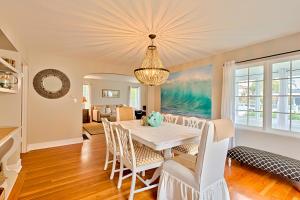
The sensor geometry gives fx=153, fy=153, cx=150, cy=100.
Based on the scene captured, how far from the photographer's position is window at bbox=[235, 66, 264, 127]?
2953 millimetres

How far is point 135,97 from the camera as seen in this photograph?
9.85 meters

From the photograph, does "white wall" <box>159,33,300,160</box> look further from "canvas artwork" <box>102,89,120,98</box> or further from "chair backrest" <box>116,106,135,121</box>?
"canvas artwork" <box>102,89,120,98</box>

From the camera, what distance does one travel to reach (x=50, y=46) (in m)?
3.22

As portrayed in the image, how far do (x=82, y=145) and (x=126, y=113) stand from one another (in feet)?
4.89

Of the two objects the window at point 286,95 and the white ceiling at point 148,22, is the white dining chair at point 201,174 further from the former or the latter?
the window at point 286,95

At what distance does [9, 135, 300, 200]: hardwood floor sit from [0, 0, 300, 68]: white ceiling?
2.30 m

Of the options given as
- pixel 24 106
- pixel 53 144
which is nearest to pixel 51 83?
pixel 24 106

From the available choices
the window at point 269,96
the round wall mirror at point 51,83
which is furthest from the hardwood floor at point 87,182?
the round wall mirror at point 51,83

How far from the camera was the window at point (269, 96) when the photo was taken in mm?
2549

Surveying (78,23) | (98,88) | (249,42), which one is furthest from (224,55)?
(98,88)

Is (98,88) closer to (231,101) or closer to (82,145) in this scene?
(82,145)

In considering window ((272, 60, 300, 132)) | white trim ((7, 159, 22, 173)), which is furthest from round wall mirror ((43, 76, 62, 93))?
window ((272, 60, 300, 132))

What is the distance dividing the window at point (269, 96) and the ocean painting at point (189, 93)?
681 millimetres

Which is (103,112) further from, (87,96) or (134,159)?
(134,159)
